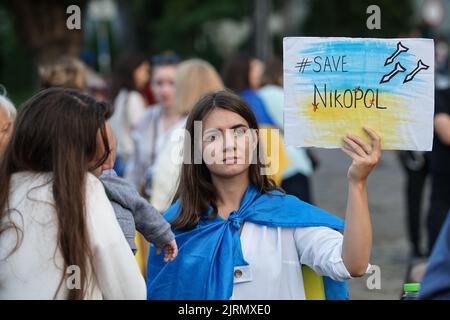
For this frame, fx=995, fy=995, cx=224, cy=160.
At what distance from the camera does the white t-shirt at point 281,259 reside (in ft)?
11.4

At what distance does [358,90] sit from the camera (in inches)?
130

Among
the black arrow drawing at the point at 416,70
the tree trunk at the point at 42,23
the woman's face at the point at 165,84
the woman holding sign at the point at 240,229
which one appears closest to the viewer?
the black arrow drawing at the point at 416,70

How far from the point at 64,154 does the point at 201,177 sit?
894 millimetres

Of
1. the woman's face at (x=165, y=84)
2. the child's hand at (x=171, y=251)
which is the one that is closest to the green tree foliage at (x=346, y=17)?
the woman's face at (x=165, y=84)

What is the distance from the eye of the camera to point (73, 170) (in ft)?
9.72

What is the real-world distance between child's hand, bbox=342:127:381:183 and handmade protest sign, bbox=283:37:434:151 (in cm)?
3

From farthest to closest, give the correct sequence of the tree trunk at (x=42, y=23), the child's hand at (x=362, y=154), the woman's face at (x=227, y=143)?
the tree trunk at (x=42, y=23)
the woman's face at (x=227, y=143)
the child's hand at (x=362, y=154)

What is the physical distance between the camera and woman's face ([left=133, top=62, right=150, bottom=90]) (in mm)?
9914

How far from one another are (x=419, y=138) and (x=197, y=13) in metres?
32.5

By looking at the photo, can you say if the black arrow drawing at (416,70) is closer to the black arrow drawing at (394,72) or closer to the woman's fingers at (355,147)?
the black arrow drawing at (394,72)

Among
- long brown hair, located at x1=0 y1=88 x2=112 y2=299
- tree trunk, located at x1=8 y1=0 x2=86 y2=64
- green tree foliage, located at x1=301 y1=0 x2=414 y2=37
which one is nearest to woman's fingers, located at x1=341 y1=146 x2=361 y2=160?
long brown hair, located at x1=0 y1=88 x2=112 y2=299

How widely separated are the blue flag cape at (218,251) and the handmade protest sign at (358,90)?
0.35 meters
